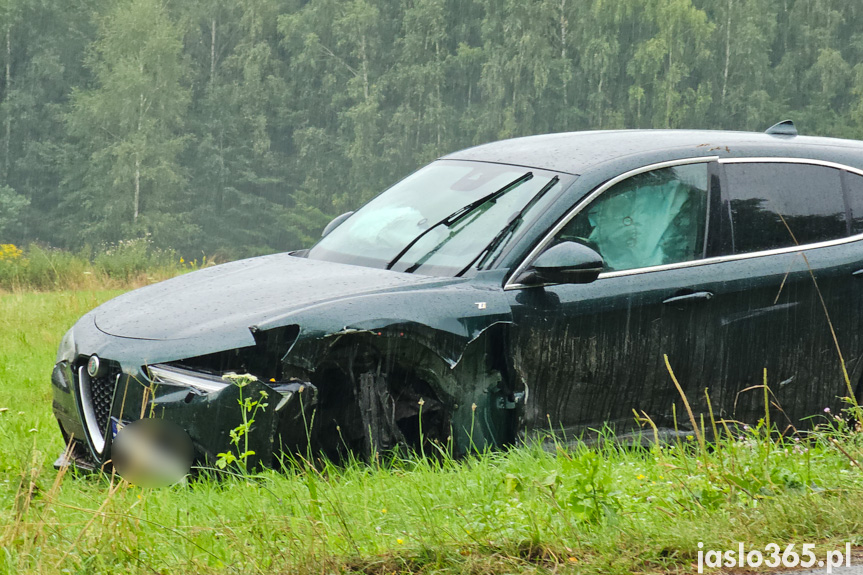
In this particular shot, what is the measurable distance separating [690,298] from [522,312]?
0.89 m

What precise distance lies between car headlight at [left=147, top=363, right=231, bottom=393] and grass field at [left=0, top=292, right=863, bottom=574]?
14.7 inches

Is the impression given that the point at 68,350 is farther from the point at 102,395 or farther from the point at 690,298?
the point at 690,298

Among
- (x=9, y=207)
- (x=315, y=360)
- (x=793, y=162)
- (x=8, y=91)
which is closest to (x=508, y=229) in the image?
(x=315, y=360)

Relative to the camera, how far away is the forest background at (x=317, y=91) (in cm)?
5641

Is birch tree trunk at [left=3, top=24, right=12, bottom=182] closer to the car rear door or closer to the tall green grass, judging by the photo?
the tall green grass

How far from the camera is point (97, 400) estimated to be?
4.39 m

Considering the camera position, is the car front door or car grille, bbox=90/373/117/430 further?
the car front door

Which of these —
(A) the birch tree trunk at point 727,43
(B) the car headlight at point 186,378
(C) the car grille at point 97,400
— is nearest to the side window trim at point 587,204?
(B) the car headlight at point 186,378

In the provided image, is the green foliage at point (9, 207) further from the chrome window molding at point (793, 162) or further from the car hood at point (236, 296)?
the chrome window molding at point (793, 162)

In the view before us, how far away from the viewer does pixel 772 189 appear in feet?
17.5

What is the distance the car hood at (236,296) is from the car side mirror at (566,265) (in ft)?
1.24

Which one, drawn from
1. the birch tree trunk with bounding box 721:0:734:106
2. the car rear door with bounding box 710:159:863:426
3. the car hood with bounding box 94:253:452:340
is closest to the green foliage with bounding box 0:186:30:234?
the birch tree trunk with bounding box 721:0:734:106

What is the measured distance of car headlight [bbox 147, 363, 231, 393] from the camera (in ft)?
13.4

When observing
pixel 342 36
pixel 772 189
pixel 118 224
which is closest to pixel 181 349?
pixel 772 189
